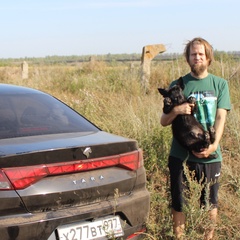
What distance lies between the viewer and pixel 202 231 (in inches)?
136

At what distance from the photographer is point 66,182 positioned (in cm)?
283

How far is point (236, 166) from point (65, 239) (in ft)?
10.5

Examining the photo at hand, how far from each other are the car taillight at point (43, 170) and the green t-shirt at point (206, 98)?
87cm

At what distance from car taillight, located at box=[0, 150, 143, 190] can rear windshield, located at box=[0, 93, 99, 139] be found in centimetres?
55

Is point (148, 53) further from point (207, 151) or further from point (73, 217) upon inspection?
point (73, 217)

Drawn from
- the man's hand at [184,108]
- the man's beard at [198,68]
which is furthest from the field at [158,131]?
the man's beard at [198,68]

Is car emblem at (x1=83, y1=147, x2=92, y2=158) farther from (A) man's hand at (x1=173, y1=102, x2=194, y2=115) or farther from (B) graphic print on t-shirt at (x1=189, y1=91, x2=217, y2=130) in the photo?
(B) graphic print on t-shirt at (x1=189, y1=91, x2=217, y2=130)

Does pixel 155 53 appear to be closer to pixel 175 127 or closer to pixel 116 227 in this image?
pixel 175 127

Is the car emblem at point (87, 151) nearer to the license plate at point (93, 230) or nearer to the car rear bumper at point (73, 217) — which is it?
the car rear bumper at point (73, 217)

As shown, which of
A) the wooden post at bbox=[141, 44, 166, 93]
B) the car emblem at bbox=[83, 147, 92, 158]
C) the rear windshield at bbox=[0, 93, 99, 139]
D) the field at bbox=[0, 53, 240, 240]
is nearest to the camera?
the car emblem at bbox=[83, 147, 92, 158]

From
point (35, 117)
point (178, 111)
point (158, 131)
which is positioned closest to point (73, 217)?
point (35, 117)

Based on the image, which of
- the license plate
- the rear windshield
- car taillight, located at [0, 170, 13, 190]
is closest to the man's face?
the rear windshield

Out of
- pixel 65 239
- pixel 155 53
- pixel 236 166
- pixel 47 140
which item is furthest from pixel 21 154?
pixel 155 53

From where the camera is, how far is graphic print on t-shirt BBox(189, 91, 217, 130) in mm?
3658
